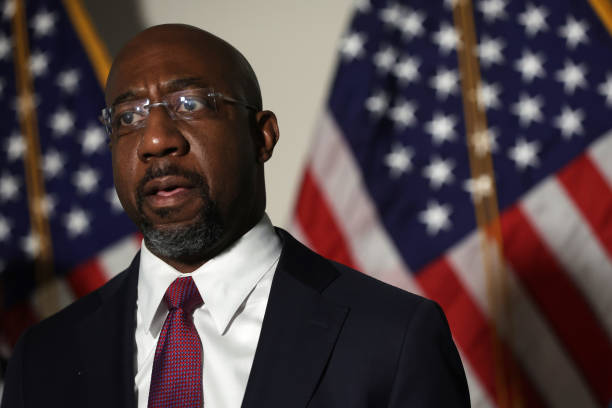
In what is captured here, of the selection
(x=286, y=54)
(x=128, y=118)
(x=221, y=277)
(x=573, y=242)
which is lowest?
(x=573, y=242)

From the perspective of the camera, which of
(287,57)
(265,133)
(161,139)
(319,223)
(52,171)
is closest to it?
(161,139)

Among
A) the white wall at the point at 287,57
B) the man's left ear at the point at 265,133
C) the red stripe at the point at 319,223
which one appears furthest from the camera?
the white wall at the point at 287,57

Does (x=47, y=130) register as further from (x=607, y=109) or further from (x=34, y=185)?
(x=607, y=109)

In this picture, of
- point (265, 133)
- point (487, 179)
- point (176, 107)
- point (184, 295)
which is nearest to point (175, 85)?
point (176, 107)

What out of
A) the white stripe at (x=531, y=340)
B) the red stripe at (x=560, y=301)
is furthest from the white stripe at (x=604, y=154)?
the white stripe at (x=531, y=340)

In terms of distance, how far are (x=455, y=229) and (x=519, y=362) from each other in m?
0.39

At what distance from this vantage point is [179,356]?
98 cm

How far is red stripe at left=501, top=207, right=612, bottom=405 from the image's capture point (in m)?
1.93

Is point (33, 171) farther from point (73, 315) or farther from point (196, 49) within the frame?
point (196, 49)

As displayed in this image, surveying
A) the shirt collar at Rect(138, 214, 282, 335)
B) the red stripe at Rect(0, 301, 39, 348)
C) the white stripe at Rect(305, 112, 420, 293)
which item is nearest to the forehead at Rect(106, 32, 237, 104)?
the shirt collar at Rect(138, 214, 282, 335)

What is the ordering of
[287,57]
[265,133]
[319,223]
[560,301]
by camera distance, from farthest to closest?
[287,57]
[319,223]
[560,301]
[265,133]

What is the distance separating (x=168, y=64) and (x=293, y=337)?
1.32 feet

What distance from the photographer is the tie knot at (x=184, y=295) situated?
1.02 metres

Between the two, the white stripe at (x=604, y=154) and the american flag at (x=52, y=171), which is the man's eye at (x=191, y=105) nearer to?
the american flag at (x=52, y=171)
